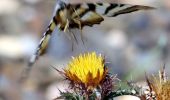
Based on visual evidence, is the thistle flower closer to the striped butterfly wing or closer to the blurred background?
the striped butterfly wing

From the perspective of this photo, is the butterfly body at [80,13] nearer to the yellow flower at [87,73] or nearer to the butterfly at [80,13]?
the butterfly at [80,13]

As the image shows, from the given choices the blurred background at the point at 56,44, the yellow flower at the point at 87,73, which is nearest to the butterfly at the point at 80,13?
the yellow flower at the point at 87,73

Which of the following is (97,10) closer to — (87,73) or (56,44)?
(87,73)

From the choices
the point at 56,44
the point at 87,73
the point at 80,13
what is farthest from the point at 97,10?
the point at 56,44

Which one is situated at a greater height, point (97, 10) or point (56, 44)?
point (97, 10)

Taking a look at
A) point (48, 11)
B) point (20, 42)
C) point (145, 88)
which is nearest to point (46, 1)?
A: point (48, 11)

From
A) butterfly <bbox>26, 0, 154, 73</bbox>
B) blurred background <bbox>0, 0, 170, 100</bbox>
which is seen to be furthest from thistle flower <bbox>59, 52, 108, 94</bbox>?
blurred background <bbox>0, 0, 170, 100</bbox>

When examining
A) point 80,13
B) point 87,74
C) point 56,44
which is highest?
point 80,13

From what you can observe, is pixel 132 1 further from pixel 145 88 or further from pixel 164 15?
pixel 145 88
